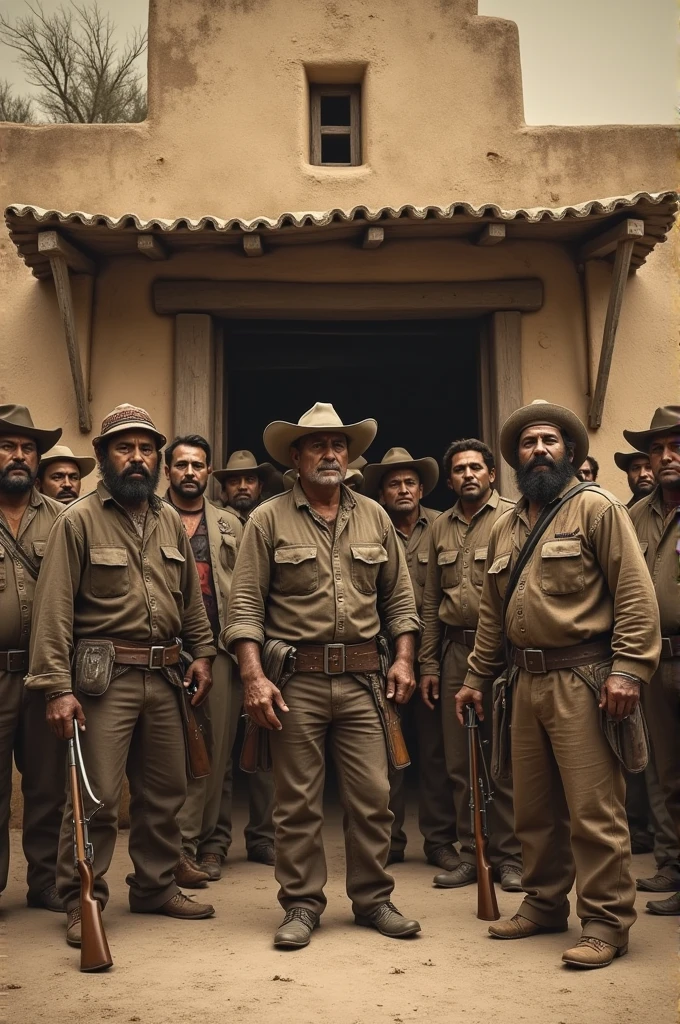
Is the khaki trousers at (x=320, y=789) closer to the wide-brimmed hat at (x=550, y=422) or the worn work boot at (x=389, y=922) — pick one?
the worn work boot at (x=389, y=922)

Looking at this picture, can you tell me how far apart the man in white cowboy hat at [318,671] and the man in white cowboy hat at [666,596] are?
1.30 meters

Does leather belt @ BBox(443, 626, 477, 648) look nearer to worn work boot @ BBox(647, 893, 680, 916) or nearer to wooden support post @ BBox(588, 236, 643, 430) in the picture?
worn work boot @ BBox(647, 893, 680, 916)

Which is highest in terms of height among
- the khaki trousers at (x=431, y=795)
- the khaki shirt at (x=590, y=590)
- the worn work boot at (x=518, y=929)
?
the khaki shirt at (x=590, y=590)

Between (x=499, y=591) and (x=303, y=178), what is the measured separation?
4.36m

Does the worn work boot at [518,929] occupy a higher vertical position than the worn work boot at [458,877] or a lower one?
higher

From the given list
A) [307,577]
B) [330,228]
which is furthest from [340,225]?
[307,577]

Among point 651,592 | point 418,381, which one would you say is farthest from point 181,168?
point 651,592

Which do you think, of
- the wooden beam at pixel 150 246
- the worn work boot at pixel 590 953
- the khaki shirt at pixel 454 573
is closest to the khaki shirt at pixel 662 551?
the khaki shirt at pixel 454 573

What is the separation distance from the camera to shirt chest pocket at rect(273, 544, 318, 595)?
5.05m

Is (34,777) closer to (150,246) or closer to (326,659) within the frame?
(326,659)

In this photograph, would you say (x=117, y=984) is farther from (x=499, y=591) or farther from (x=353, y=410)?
(x=353, y=410)

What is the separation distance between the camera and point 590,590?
4676 millimetres

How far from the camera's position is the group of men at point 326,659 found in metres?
4.61

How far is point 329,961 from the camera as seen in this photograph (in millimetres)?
4492
